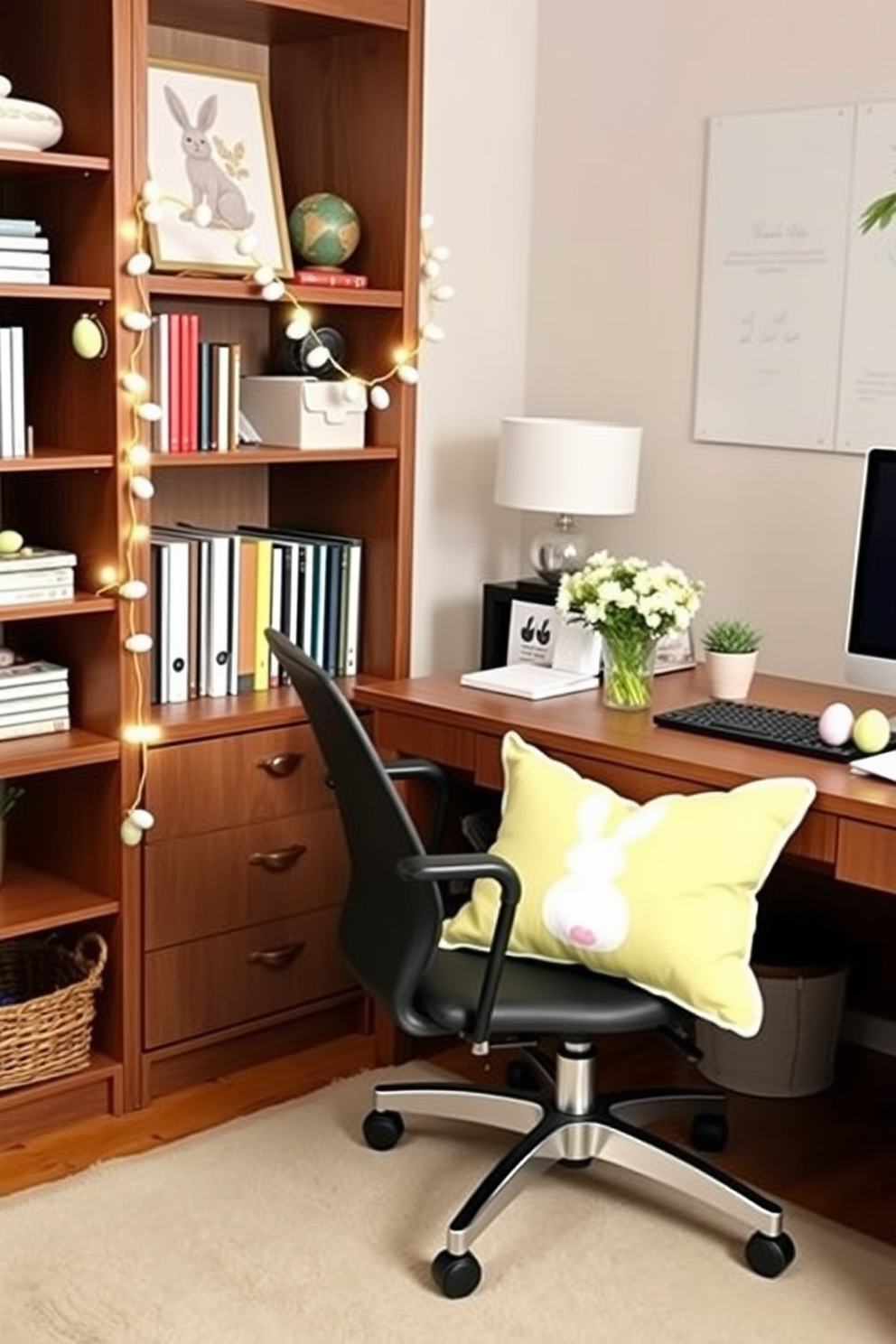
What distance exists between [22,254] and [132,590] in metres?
0.58

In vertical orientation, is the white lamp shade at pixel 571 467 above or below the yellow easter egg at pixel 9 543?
above

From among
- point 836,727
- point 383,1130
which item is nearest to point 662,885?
point 836,727

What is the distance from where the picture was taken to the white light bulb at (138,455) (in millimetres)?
2914

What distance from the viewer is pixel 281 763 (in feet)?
10.6

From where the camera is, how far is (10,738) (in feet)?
9.79

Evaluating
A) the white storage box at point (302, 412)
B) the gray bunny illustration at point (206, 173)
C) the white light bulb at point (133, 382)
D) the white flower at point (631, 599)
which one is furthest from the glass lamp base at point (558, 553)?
the white light bulb at point (133, 382)

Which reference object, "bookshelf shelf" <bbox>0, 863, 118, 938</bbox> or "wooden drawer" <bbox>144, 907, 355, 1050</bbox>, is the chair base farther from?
"bookshelf shelf" <bbox>0, 863, 118, 938</bbox>

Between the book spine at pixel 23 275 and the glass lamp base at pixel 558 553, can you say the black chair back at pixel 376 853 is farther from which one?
the glass lamp base at pixel 558 553

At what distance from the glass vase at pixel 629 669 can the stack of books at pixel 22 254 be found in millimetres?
1144

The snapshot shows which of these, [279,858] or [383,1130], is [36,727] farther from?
[383,1130]

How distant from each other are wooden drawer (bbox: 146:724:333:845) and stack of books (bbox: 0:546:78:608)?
334 millimetres

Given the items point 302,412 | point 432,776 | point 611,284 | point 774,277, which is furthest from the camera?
point 611,284

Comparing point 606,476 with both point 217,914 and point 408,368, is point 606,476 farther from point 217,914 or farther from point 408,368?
point 217,914

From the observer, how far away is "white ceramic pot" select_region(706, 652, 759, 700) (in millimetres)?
3064
